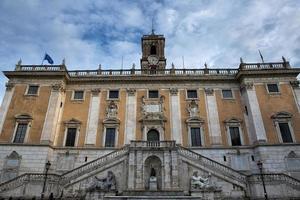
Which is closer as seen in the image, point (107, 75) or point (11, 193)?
point (11, 193)

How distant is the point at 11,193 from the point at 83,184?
5.83m

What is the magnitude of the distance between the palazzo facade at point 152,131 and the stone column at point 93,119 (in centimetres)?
11

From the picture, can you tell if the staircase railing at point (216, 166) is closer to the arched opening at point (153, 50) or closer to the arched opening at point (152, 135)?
the arched opening at point (152, 135)

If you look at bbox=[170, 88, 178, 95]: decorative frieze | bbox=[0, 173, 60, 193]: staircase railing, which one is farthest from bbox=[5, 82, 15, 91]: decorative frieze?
bbox=[170, 88, 178, 95]: decorative frieze


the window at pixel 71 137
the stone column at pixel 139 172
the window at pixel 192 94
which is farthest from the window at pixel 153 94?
the window at pixel 71 137

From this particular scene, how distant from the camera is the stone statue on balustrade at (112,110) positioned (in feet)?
88.7

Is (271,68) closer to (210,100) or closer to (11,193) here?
(210,100)

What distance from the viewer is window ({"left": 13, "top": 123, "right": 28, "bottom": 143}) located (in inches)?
979

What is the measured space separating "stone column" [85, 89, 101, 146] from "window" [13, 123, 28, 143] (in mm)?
6295

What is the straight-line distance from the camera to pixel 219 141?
25.4 meters

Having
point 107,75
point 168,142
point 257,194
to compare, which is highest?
point 107,75

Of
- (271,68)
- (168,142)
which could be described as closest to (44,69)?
(168,142)

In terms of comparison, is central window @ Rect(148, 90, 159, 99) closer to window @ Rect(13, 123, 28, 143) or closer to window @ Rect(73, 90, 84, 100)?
window @ Rect(73, 90, 84, 100)

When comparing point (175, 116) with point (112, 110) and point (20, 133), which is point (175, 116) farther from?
point (20, 133)
